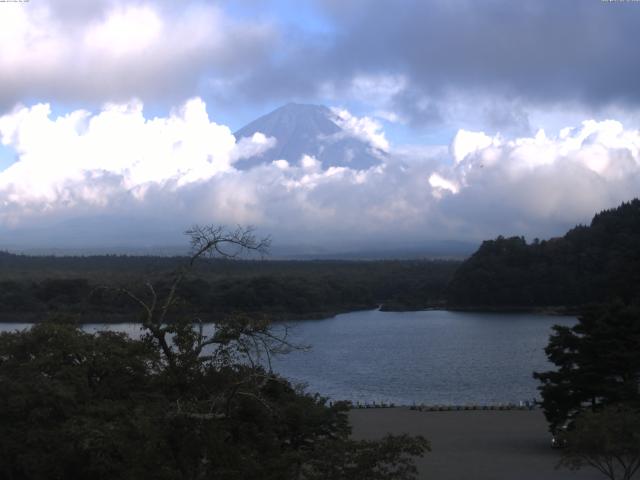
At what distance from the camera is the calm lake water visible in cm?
2809

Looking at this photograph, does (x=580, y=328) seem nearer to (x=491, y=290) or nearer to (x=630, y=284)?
(x=630, y=284)

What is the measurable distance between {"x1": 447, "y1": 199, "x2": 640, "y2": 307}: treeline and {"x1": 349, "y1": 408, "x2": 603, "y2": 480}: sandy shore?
140ft

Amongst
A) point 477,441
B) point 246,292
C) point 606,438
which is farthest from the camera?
point 246,292

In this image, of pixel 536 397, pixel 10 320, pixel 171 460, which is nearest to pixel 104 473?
pixel 171 460

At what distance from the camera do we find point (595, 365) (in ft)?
52.7

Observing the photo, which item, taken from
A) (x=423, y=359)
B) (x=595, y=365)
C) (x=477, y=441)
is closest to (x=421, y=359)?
(x=423, y=359)

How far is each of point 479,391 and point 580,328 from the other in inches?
449

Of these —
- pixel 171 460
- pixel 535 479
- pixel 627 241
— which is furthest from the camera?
pixel 627 241

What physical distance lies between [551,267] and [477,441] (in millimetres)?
52225

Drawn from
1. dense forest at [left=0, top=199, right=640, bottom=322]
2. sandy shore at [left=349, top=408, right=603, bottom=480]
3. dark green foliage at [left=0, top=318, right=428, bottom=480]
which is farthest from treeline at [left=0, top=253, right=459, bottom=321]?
dark green foliage at [left=0, top=318, right=428, bottom=480]

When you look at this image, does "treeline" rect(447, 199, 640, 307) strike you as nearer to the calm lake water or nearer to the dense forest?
the dense forest

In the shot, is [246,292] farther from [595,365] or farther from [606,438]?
[606,438]

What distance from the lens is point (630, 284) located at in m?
40.1

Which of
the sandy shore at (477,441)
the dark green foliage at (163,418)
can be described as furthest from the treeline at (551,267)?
the dark green foliage at (163,418)
